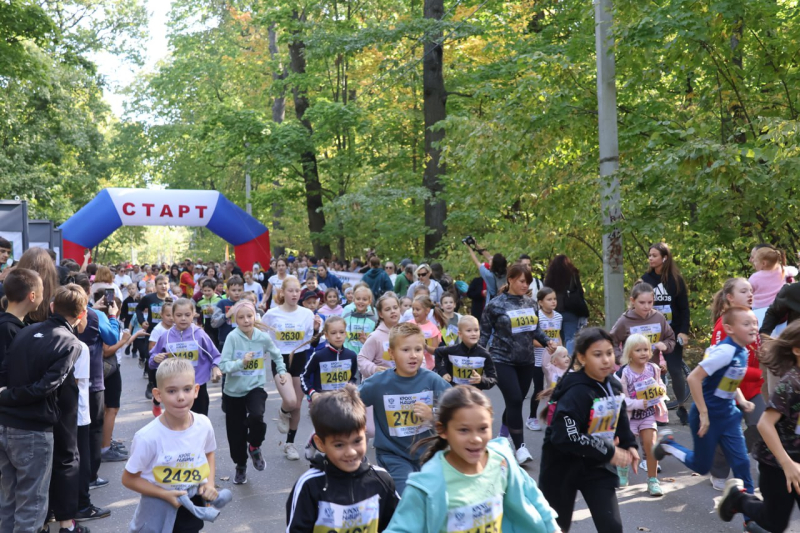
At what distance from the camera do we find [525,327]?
889 centimetres

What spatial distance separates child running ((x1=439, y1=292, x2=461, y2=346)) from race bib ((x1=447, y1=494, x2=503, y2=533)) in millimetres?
6574

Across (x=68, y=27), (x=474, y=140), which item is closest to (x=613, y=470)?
(x=474, y=140)

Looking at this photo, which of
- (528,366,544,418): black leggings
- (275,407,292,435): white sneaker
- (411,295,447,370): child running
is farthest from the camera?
(528,366,544,418): black leggings

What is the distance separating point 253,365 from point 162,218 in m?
18.8

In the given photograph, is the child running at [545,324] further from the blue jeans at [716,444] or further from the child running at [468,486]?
the child running at [468,486]

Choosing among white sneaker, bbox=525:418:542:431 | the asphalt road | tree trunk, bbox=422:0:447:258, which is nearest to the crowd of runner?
the asphalt road

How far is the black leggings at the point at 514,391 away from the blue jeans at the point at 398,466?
9.92 feet

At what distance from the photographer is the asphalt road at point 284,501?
268 inches

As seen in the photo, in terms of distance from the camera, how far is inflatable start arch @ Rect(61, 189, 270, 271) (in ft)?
82.6

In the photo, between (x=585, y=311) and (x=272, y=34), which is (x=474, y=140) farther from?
(x=272, y=34)

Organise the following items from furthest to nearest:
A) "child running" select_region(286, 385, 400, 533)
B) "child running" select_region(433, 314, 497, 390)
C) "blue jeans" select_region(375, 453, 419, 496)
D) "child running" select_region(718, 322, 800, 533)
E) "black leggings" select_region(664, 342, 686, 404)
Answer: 1. "black leggings" select_region(664, 342, 686, 404)
2. "child running" select_region(433, 314, 497, 390)
3. "blue jeans" select_region(375, 453, 419, 496)
4. "child running" select_region(718, 322, 800, 533)
5. "child running" select_region(286, 385, 400, 533)

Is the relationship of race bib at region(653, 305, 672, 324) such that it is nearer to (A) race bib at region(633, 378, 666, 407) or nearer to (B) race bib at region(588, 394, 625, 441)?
(A) race bib at region(633, 378, 666, 407)

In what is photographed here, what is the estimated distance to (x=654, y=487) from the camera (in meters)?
7.50

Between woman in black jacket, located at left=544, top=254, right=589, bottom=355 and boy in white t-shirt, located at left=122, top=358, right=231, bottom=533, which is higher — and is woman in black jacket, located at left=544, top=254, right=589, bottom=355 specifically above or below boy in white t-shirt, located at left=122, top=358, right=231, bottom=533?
above
